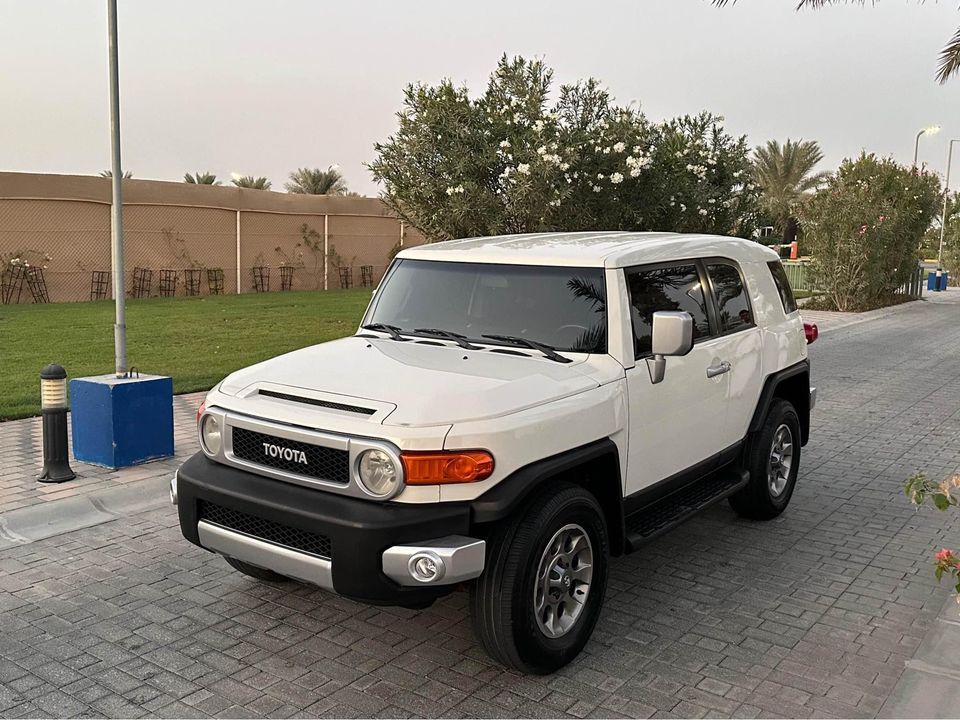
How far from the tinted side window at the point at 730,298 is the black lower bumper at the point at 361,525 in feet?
8.94

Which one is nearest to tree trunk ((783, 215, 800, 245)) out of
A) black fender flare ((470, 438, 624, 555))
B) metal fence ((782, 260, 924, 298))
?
metal fence ((782, 260, 924, 298))

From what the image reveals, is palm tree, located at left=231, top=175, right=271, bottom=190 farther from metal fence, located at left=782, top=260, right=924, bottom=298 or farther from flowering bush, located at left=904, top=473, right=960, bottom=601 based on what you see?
flowering bush, located at left=904, top=473, right=960, bottom=601

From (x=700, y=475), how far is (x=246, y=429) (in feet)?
9.00

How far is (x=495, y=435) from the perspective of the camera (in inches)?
152

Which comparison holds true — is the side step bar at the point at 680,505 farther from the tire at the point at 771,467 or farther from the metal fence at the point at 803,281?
the metal fence at the point at 803,281

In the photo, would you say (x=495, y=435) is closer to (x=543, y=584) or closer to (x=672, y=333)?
(x=543, y=584)

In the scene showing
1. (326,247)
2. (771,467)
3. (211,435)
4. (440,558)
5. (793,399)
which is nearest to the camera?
(440,558)

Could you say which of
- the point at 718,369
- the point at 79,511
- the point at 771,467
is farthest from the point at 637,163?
the point at 79,511

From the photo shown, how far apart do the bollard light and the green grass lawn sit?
8.69 feet

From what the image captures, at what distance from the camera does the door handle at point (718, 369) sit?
544cm

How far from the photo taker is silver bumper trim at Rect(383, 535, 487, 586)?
12.1 feet

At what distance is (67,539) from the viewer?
5.85 meters

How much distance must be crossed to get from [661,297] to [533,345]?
0.91 meters

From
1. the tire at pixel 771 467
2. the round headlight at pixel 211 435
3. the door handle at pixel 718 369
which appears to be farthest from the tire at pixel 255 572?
the tire at pixel 771 467
